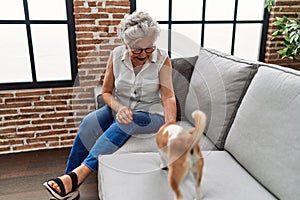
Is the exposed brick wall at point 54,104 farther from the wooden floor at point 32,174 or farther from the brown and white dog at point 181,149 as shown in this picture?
the brown and white dog at point 181,149

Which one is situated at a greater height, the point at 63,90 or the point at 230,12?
the point at 230,12

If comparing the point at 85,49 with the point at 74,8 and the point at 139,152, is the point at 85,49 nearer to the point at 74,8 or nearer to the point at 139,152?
the point at 74,8

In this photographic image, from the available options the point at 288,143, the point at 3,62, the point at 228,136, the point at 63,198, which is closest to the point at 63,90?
the point at 3,62

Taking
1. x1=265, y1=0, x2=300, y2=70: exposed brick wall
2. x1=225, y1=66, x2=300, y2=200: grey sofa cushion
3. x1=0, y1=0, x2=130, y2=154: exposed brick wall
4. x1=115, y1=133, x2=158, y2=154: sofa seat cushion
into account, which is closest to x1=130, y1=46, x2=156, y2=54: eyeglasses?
x1=115, y1=133, x2=158, y2=154: sofa seat cushion

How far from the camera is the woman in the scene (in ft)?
3.74

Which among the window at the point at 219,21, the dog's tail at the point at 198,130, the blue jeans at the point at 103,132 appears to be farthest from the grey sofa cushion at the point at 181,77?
the window at the point at 219,21

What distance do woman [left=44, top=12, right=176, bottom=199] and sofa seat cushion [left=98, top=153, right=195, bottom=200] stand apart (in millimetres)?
112

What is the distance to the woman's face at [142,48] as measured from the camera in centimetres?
112

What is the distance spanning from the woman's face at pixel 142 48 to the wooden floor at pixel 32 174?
3.72 feet

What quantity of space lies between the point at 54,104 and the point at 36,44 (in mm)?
550

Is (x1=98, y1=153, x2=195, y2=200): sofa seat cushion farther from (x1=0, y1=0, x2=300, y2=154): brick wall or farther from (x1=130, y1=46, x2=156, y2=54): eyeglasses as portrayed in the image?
(x1=0, y1=0, x2=300, y2=154): brick wall

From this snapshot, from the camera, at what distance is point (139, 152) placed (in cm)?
138

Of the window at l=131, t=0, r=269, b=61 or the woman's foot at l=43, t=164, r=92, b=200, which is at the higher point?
the window at l=131, t=0, r=269, b=61

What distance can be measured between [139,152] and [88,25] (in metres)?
1.39
